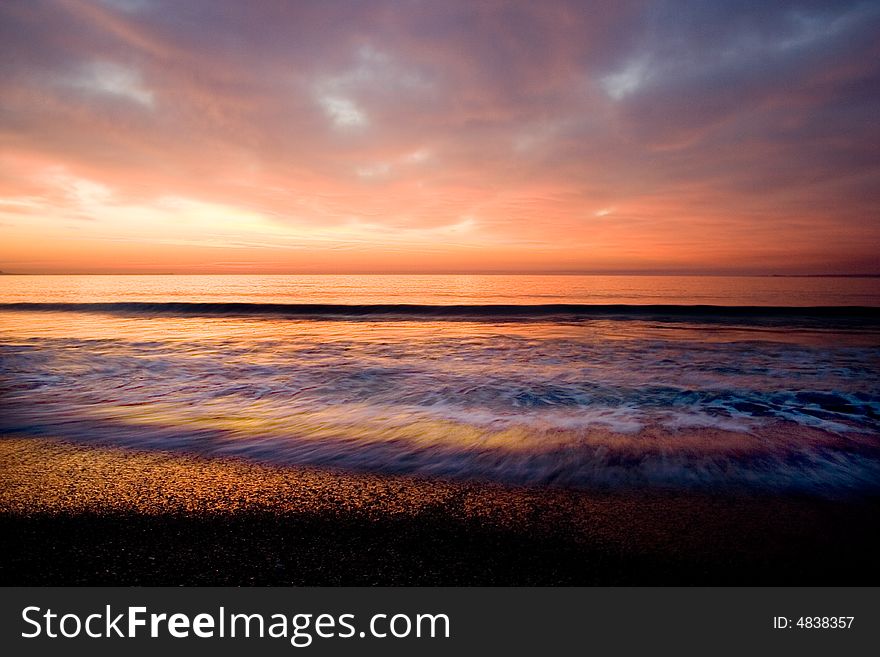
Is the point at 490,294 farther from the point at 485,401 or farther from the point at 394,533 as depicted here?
the point at 394,533

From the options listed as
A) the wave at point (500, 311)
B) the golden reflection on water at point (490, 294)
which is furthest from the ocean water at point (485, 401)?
the golden reflection on water at point (490, 294)

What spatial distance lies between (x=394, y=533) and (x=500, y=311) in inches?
1004

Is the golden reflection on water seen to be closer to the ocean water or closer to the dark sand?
the ocean water

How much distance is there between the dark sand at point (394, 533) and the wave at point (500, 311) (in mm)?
21355

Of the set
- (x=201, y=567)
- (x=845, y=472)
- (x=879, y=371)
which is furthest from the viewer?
(x=879, y=371)

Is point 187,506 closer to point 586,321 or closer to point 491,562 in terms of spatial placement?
point 491,562

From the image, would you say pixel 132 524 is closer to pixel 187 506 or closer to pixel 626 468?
pixel 187 506

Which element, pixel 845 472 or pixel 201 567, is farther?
Answer: pixel 845 472

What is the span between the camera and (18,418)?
5738 millimetres

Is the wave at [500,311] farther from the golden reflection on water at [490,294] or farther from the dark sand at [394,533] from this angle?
the dark sand at [394,533]

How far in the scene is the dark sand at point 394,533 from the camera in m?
2.49

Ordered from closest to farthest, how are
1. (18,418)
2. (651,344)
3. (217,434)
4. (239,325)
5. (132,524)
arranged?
(132,524) → (217,434) → (18,418) → (651,344) → (239,325)
